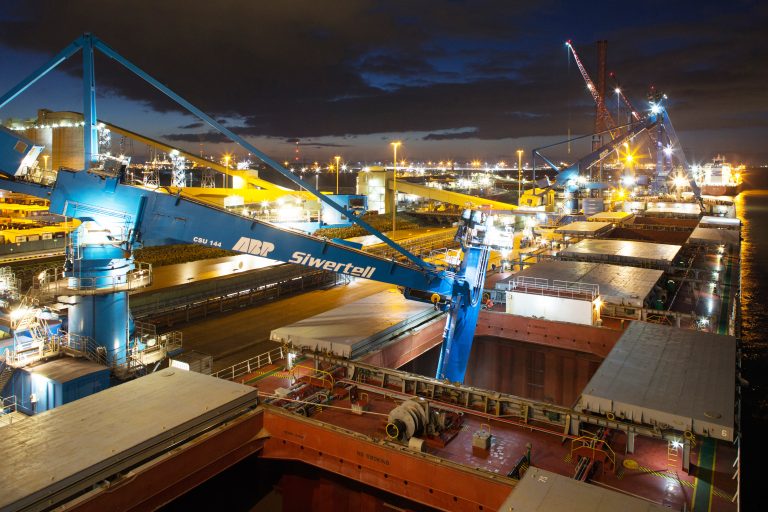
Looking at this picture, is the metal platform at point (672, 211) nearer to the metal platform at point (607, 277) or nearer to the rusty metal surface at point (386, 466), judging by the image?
the metal platform at point (607, 277)

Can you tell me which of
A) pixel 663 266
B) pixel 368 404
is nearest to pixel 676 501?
pixel 368 404

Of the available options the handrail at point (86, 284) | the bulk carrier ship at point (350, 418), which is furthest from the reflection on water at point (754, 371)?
the handrail at point (86, 284)

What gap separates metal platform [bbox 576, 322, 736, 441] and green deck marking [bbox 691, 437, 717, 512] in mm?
1198

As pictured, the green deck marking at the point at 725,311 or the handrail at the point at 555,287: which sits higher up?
the handrail at the point at 555,287

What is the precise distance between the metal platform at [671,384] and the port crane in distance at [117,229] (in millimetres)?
7504

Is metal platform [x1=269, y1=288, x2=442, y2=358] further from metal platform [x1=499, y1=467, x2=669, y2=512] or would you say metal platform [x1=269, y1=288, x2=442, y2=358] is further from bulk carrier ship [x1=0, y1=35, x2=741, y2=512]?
metal platform [x1=499, y1=467, x2=669, y2=512]

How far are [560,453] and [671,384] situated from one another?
3.65 meters

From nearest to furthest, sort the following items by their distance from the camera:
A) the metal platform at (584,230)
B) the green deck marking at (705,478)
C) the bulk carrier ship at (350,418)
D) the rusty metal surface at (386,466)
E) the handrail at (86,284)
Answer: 1. the bulk carrier ship at (350,418)
2. the green deck marking at (705,478)
3. the rusty metal surface at (386,466)
4. the handrail at (86,284)
5. the metal platform at (584,230)

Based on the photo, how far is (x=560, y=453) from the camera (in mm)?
13977

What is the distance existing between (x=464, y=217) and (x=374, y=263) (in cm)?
454

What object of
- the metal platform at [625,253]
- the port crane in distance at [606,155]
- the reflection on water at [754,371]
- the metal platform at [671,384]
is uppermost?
the port crane in distance at [606,155]

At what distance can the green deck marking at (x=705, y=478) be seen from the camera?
38.6 ft

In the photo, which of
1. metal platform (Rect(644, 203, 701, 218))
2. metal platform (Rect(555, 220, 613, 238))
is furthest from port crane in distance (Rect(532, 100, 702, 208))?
metal platform (Rect(555, 220, 613, 238))

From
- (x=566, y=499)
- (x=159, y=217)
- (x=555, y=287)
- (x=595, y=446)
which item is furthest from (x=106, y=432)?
(x=555, y=287)
